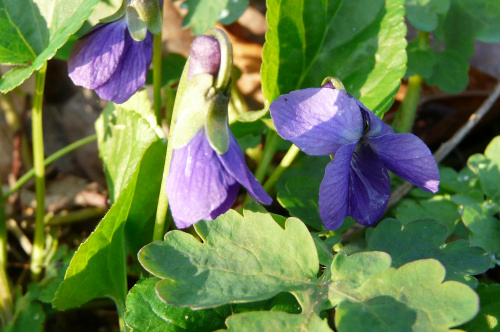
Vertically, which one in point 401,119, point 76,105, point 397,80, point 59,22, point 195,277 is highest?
point 59,22

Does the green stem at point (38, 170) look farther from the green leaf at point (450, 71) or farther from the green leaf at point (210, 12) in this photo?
the green leaf at point (450, 71)

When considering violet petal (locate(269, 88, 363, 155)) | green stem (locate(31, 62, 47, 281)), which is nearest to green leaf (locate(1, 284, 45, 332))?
green stem (locate(31, 62, 47, 281))

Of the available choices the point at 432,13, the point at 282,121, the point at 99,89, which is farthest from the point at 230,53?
the point at 432,13

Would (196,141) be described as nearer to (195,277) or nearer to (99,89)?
(195,277)

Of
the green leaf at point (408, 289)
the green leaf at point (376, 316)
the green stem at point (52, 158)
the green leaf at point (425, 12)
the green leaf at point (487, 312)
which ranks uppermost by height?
the green leaf at point (425, 12)

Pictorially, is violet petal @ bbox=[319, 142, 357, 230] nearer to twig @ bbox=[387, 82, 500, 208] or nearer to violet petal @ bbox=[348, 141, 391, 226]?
violet petal @ bbox=[348, 141, 391, 226]

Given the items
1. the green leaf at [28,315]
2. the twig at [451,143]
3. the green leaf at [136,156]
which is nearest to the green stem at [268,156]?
the green leaf at [136,156]
